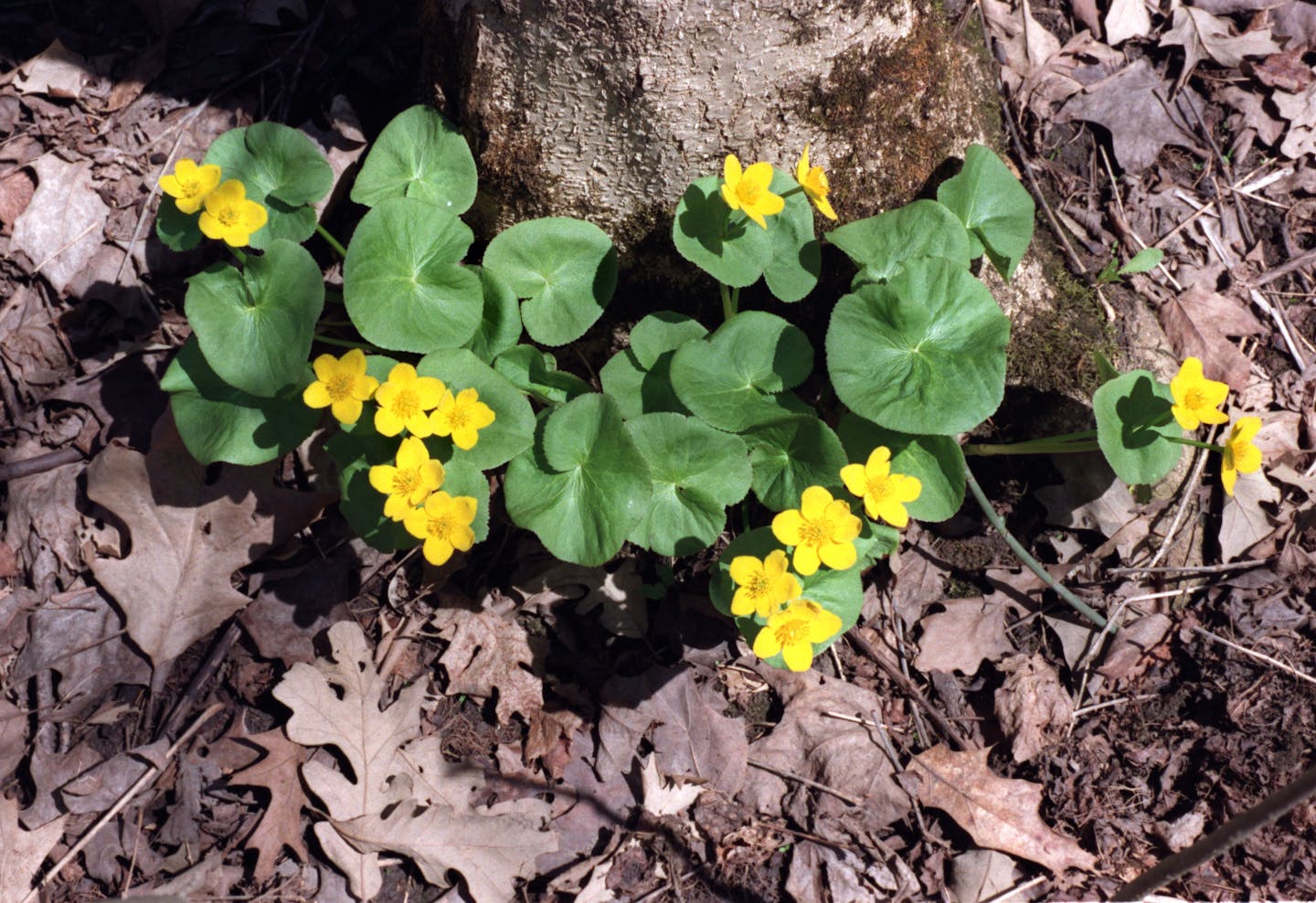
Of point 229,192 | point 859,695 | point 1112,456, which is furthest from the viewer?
point 859,695

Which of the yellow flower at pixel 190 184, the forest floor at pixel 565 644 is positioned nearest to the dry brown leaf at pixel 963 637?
the forest floor at pixel 565 644

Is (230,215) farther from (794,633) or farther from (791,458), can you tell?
(794,633)

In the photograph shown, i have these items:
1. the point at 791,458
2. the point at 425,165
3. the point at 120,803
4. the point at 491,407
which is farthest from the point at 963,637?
the point at 120,803

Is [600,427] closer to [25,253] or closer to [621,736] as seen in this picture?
[621,736]

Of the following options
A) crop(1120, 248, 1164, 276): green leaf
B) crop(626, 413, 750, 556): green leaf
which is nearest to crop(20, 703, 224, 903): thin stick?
crop(626, 413, 750, 556): green leaf

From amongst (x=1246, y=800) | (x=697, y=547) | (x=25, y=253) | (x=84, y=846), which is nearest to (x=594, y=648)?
(x=697, y=547)

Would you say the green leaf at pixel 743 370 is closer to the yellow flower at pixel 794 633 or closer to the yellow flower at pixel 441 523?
the yellow flower at pixel 794 633
